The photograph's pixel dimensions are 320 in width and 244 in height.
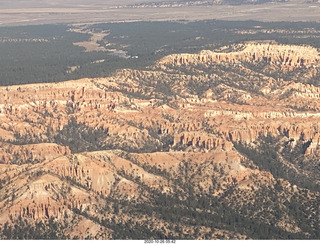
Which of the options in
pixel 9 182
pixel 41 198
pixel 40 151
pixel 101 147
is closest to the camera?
pixel 41 198

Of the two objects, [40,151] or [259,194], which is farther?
[40,151]

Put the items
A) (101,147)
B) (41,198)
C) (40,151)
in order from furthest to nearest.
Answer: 1. (101,147)
2. (40,151)
3. (41,198)

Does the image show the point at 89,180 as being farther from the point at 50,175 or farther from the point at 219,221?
the point at 219,221

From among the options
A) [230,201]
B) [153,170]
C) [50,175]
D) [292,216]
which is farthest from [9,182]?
[292,216]

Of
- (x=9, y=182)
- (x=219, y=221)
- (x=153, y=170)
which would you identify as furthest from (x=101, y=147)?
(x=219, y=221)

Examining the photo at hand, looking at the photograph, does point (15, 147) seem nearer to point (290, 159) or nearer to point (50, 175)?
point (50, 175)

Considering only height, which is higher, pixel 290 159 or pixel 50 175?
pixel 50 175

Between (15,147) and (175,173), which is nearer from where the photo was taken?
(175,173)

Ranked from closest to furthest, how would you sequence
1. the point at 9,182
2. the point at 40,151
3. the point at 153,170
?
the point at 9,182, the point at 153,170, the point at 40,151

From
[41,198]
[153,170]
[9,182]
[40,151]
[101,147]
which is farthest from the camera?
[101,147]
